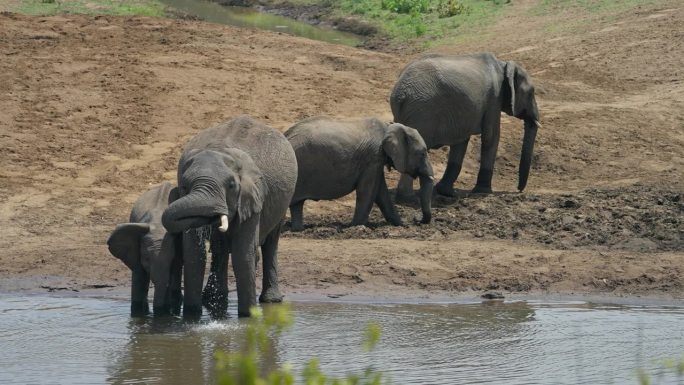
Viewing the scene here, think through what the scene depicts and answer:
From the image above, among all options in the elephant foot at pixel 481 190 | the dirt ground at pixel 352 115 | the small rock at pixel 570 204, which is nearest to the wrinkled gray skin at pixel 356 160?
the dirt ground at pixel 352 115

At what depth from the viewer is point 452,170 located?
53.7 ft

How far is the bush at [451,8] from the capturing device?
29.4 meters

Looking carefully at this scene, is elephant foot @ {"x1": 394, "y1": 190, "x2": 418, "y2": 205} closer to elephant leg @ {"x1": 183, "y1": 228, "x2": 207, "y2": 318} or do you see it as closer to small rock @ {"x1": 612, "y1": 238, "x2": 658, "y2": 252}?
small rock @ {"x1": 612, "y1": 238, "x2": 658, "y2": 252}

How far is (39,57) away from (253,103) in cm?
318

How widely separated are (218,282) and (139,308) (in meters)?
0.65

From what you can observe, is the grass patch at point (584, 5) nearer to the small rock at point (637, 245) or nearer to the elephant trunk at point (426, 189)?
the elephant trunk at point (426, 189)

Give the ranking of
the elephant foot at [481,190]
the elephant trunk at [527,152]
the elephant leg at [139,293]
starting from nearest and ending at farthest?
the elephant leg at [139,293]
the elephant foot at [481,190]
the elephant trunk at [527,152]

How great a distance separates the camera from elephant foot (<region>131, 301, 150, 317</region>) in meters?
10.9

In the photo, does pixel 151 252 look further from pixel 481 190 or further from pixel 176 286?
pixel 481 190

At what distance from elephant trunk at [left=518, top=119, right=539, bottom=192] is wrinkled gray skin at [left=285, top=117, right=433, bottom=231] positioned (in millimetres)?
2187

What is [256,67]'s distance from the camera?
20.0 meters

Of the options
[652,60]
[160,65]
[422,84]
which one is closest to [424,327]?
[422,84]

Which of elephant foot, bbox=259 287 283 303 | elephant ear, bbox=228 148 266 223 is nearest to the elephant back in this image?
elephant ear, bbox=228 148 266 223

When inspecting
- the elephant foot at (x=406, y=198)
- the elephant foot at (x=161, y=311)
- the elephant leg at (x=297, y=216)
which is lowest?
the elephant foot at (x=406, y=198)
